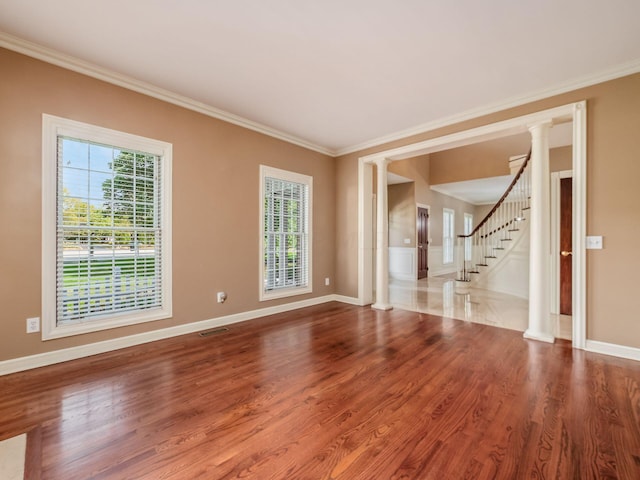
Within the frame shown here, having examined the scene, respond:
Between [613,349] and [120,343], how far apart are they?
5031mm

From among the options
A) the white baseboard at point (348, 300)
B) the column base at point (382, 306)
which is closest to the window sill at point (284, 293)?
the white baseboard at point (348, 300)

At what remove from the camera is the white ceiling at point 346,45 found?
2.11 m

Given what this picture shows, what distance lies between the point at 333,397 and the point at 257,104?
3339mm

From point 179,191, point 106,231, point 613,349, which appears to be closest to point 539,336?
point 613,349

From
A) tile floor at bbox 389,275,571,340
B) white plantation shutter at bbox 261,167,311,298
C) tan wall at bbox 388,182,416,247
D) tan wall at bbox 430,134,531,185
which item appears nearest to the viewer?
tile floor at bbox 389,275,571,340

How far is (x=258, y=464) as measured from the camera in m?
1.45

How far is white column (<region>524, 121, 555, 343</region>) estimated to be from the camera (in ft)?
10.8

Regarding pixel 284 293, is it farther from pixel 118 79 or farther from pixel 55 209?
pixel 118 79

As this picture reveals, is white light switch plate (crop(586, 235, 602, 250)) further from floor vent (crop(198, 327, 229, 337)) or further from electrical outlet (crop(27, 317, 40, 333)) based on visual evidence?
electrical outlet (crop(27, 317, 40, 333))

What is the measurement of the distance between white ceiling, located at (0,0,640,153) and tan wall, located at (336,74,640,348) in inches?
11.1

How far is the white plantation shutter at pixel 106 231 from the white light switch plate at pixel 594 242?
4.66 meters

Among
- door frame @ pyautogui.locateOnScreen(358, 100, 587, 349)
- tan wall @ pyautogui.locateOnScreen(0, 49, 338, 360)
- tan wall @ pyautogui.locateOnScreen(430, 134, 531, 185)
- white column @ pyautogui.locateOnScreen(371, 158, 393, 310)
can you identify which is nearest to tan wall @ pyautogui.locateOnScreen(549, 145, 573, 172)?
door frame @ pyautogui.locateOnScreen(358, 100, 587, 349)

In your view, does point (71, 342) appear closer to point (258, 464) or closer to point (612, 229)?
point (258, 464)

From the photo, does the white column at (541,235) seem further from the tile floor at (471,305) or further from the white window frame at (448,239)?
the white window frame at (448,239)
